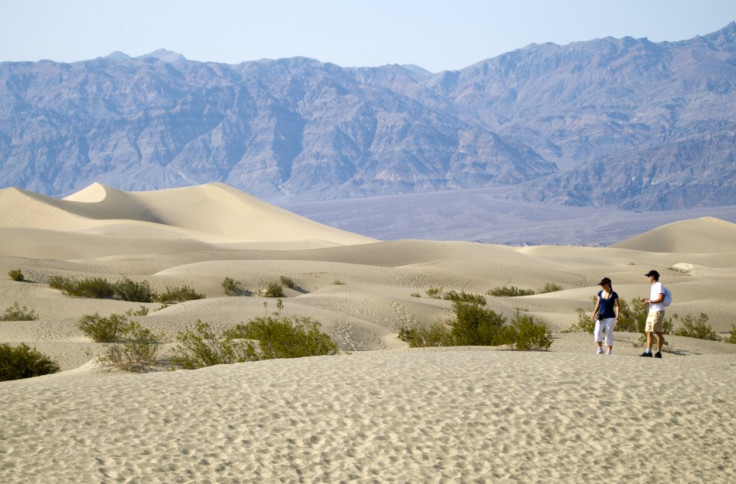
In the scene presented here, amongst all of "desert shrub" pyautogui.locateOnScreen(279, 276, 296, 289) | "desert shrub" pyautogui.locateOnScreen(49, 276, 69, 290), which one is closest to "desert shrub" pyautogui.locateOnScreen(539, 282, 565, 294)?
"desert shrub" pyautogui.locateOnScreen(279, 276, 296, 289)

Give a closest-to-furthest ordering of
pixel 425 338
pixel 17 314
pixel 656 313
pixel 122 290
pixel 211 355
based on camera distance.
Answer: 1. pixel 211 355
2. pixel 656 313
3. pixel 425 338
4. pixel 17 314
5. pixel 122 290

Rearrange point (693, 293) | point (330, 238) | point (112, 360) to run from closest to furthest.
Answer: point (112, 360), point (693, 293), point (330, 238)

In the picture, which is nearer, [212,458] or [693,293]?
[212,458]

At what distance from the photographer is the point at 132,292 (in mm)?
25312

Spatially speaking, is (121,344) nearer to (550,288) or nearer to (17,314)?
(17,314)

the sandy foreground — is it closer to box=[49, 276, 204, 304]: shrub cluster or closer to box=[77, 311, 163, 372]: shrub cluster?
box=[77, 311, 163, 372]: shrub cluster

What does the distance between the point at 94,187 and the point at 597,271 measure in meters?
55.5

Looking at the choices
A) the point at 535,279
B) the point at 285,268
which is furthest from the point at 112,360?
the point at 535,279

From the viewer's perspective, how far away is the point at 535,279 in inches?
1572

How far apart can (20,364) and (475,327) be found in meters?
9.47

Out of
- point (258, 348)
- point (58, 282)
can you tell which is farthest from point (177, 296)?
point (258, 348)

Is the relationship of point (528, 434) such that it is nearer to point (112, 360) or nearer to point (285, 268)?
point (112, 360)

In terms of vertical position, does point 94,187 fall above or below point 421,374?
above

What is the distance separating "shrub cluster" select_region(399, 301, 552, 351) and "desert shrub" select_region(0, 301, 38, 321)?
8.45 metres
